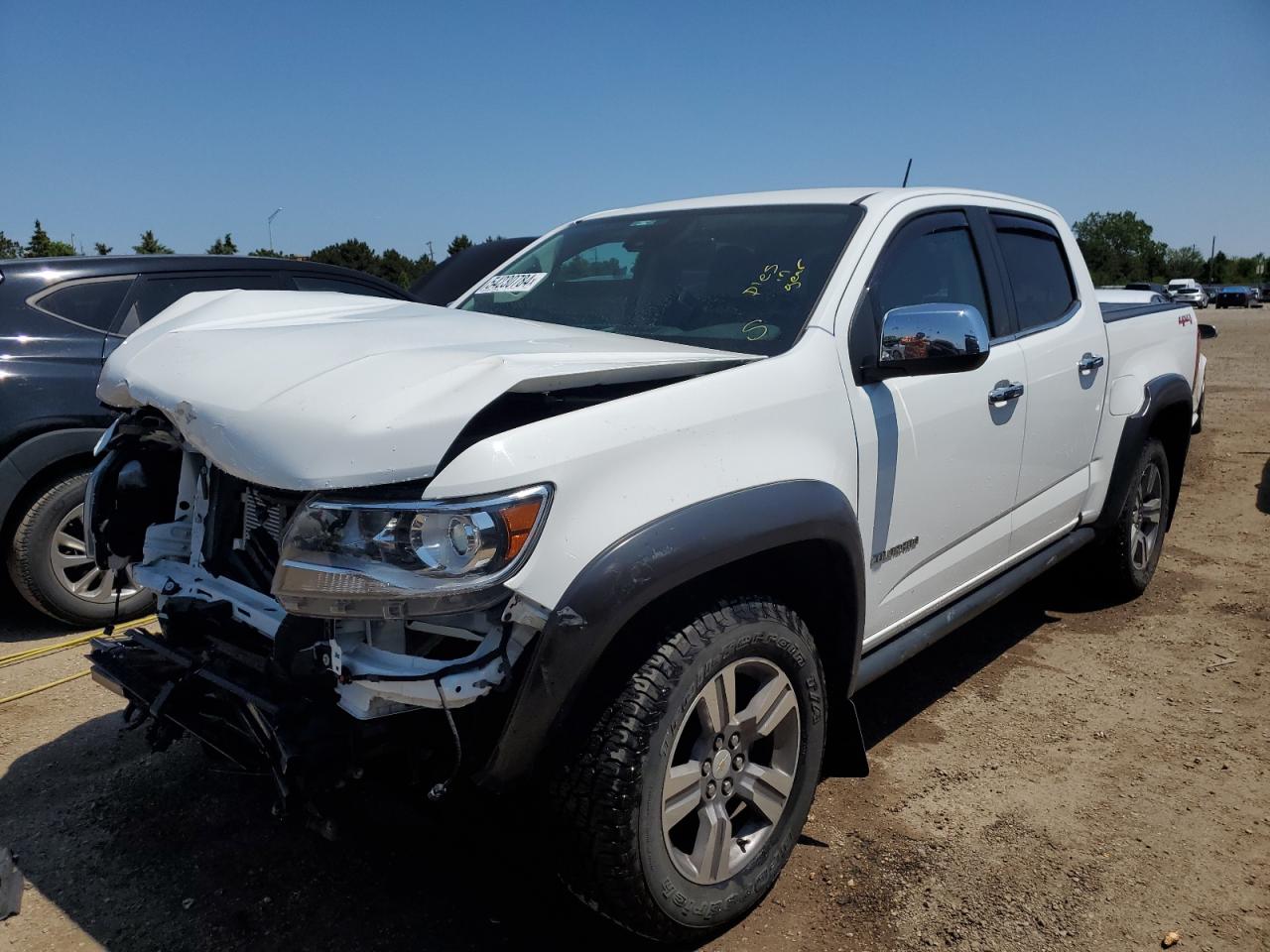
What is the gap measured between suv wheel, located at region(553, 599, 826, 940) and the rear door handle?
1.30 m

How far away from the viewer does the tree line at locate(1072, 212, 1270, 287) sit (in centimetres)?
8781

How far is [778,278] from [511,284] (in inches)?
48.7

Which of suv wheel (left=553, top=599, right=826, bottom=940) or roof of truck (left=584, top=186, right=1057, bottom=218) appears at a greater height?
roof of truck (left=584, top=186, right=1057, bottom=218)

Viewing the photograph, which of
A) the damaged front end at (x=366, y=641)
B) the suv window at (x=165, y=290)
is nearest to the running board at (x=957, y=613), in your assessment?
the damaged front end at (x=366, y=641)

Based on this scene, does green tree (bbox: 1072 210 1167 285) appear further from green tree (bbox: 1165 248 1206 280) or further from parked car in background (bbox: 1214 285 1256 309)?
parked car in background (bbox: 1214 285 1256 309)

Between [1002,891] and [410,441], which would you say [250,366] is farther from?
[1002,891]

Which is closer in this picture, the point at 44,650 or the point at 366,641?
the point at 366,641

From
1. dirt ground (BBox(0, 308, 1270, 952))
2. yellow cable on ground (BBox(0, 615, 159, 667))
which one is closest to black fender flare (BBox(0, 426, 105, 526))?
yellow cable on ground (BBox(0, 615, 159, 667))

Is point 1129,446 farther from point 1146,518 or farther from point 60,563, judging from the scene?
point 60,563

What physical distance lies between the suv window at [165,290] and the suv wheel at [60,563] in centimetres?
86

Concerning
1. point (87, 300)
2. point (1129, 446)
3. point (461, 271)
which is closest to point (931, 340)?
point (1129, 446)

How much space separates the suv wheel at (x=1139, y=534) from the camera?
4672mm

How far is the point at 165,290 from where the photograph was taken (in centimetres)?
502

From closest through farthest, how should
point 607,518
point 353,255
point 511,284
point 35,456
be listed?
point 607,518, point 511,284, point 35,456, point 353,255
